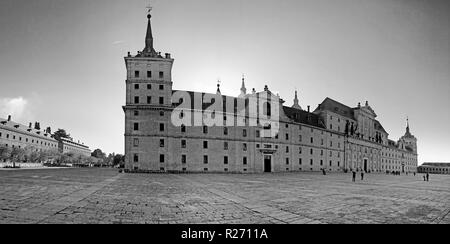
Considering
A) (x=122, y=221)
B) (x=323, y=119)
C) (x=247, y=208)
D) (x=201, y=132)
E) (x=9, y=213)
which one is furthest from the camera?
(x=323, y=119)

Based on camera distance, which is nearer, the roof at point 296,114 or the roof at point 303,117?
the roof at point 296,114

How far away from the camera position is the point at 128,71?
41812mm

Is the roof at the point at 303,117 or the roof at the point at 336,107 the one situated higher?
the roof at the point at 336,107

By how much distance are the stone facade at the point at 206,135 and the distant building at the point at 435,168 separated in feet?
353

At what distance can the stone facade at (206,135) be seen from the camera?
133 feet

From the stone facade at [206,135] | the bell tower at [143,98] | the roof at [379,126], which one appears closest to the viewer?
the bell tower at [143,98]

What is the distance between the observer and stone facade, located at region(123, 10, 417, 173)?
40.5 meters

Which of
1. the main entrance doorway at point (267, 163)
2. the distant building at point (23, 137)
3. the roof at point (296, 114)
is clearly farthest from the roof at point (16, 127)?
the main entrance doorway at point (267, 163)

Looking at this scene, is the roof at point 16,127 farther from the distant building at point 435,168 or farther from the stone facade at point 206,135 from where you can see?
the distant building at point 435,168

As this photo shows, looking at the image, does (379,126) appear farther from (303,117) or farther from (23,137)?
(23,137)
